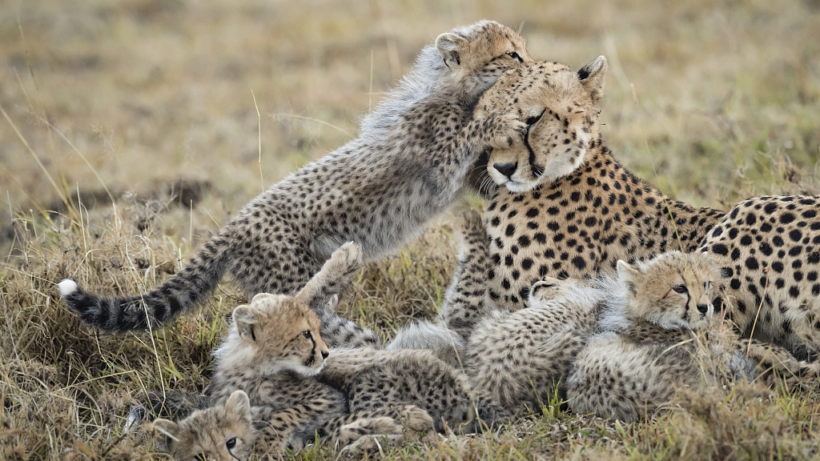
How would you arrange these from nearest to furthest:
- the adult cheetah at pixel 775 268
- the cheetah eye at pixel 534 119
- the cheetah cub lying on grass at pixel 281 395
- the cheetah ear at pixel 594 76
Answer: the cheetah cub lying on grass at pixel 281 395 → the adult cheetah at pixel 775 268 → the cheetah eye at pixel 534 119 → the cheetah ear at pixel 594 76

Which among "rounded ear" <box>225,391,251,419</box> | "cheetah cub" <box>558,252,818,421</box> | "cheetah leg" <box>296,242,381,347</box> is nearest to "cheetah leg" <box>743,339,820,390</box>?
"cheetah cub" <box>558,252,818,421</box>

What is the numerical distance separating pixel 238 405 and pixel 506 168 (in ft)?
4.78

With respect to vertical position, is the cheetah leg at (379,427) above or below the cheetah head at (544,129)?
below

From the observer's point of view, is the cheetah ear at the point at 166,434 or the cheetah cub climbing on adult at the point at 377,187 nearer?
the cheetah ear at the point at 166,434

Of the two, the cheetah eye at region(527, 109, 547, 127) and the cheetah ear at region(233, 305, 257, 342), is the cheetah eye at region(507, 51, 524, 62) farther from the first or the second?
the cheetah ear at region(233, 305, 257, 342)

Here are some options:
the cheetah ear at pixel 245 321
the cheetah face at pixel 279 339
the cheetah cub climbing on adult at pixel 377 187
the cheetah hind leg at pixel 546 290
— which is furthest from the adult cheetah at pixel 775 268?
the cheetah ear at pixel 245 321

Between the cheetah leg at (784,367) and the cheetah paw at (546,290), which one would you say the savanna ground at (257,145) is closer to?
the cheetah leg at (784,367)

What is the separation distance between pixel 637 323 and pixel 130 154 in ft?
17.7

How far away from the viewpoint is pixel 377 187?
3547 mm

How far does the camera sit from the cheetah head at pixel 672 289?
2646mm

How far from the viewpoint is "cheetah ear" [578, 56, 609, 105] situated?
336cm

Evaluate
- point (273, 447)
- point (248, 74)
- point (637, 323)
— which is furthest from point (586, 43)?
point (273, 447)

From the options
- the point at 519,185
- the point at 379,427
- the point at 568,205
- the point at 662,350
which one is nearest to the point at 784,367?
the point at 662,350

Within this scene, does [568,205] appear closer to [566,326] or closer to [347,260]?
[566,326]
